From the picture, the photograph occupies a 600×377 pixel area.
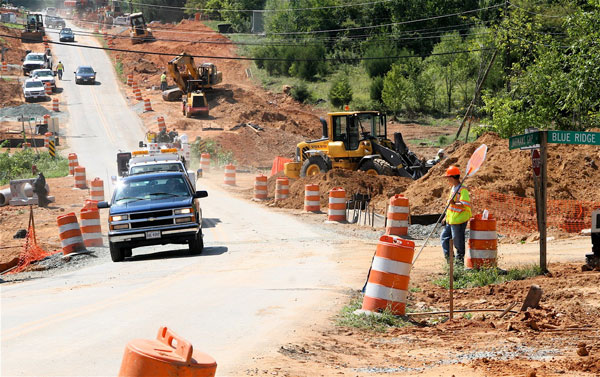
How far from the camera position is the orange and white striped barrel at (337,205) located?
78.4 feet

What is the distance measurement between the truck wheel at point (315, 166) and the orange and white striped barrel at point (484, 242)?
1718 centimetres

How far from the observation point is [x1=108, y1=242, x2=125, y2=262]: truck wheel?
681 inches

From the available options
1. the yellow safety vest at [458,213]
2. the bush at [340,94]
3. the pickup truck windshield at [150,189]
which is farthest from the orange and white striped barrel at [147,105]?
the yellow safety vest at [458,213]

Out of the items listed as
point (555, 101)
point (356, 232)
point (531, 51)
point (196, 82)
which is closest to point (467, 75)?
point (196, 82)

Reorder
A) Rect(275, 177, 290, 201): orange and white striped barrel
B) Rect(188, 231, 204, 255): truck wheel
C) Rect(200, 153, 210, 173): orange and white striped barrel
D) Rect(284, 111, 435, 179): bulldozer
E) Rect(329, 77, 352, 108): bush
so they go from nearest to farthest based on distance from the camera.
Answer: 1. Rect(188, 231, 204, 255): truck wheel
2. Rect(275, 177, 290, 201): orange and white striped barrel
3. Rect(284, 111, 435, 179): bulldozer
4. Rect(200, 153, 210, 173): orange and white striped barrel
5. Rect(329, 77, 352, 108): bush

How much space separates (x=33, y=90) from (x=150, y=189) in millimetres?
49911

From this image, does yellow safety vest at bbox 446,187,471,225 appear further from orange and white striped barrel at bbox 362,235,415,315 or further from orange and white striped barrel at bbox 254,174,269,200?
orange and white striped barrel at bbox 254,174,269,200

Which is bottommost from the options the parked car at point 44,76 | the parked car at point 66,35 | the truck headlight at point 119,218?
the truck headlight at point 119,218

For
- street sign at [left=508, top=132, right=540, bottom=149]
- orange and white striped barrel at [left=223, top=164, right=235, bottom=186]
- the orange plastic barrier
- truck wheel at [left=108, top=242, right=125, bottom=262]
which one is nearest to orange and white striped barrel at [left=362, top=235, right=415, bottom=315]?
street sign at [left=508, top=132, right=540, bottom=149]

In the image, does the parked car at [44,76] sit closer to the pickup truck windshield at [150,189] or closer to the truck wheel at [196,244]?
the pickup truck windshield at [150,189]

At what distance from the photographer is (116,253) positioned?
1742 centimetres

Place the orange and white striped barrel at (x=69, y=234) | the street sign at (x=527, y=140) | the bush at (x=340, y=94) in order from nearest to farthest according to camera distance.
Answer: the street sign at (x=527, y=140)
the orange and white striped barrel at (x=69, y=234)
the bush at (x=340, y=94)

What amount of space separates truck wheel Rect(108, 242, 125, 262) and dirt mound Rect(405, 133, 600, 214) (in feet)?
31.3

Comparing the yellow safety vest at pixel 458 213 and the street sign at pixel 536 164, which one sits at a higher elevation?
the street sign at pixel 536 164
